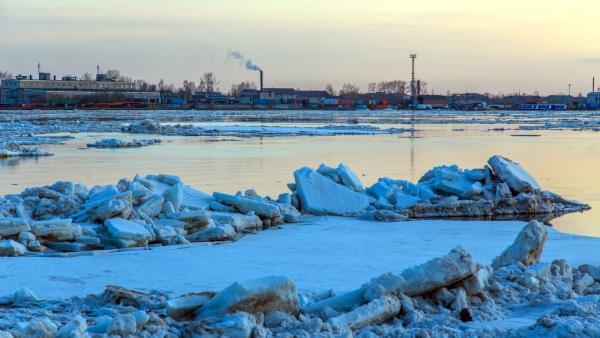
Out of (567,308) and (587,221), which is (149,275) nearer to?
(567,308)

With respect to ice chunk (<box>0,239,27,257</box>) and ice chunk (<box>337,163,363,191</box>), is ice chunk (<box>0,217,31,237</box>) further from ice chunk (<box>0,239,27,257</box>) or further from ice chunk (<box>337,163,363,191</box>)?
ice chunk (<box>337,163,363,191</box>)

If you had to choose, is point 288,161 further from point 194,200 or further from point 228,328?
point 228,328

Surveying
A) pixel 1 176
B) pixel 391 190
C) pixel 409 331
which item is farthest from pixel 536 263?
pixel 1 176

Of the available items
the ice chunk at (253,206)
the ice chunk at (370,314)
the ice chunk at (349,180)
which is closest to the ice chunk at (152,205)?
the ice chunk at (253,206)

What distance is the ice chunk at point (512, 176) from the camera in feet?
38.8

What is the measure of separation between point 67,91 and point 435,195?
11551 centimetres

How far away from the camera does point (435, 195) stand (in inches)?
453

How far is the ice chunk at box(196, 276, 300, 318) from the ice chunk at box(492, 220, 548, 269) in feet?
7.10

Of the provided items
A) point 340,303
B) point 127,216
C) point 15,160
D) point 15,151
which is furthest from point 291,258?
point 15,151

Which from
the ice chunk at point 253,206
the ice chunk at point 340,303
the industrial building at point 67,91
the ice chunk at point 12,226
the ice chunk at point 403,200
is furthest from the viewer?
the industrial building at point 67,91

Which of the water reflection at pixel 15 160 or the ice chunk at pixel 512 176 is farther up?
the ice chunk at pixel 512 176

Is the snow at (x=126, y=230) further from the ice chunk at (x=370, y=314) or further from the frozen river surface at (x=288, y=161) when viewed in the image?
the frozen river surface at (x=288, y=161)

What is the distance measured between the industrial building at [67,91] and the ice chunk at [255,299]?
10430cm

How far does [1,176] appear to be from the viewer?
15.1 meters
